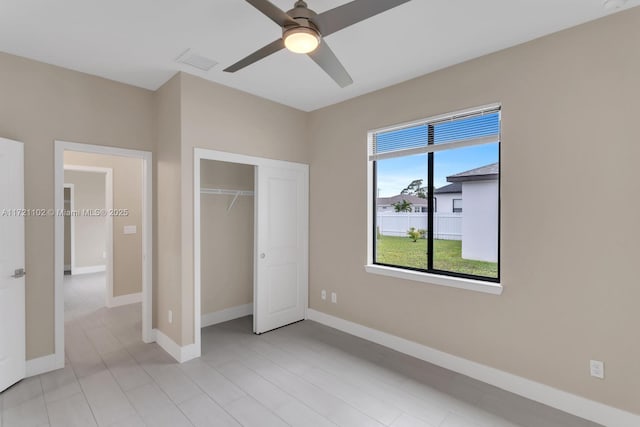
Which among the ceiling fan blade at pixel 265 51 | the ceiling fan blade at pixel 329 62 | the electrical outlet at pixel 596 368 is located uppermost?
the ceiling fan blade at pixel 265 51

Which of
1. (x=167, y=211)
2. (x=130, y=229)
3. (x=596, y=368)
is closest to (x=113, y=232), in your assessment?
(x=130, y=229)

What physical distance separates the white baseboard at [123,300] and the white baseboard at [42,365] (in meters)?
2.00

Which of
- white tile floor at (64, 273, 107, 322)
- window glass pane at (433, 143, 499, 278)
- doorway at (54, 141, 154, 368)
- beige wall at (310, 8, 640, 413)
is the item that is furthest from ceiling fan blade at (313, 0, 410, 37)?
white tile floor at (64, 273, 107, 322)

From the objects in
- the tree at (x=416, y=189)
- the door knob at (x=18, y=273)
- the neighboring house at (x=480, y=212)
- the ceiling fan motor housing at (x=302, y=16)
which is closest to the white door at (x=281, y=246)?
the tree at (x=416, y=189)

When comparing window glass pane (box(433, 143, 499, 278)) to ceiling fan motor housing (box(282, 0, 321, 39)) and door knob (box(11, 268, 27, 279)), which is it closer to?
ceiling fan motor housing (box(282, 0, 321, 39))

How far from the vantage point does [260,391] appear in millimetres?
2555

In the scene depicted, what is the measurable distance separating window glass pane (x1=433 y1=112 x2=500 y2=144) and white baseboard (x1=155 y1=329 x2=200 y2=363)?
324 centimetres

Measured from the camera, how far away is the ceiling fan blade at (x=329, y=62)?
1861mm

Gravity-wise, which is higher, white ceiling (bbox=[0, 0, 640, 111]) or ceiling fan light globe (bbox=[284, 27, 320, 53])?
white ceiling (bbox=[0, 0, 640, 111])

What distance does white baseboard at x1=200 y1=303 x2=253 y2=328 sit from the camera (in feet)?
13.2

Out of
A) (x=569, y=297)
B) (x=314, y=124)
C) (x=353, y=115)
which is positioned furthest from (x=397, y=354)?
(x=314, y=124)

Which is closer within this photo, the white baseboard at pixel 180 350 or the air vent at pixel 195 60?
the air vent at pixel 195 60

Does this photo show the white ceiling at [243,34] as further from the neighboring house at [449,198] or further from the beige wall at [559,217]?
the neighboring house at [449,198]

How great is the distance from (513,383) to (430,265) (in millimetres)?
1183
